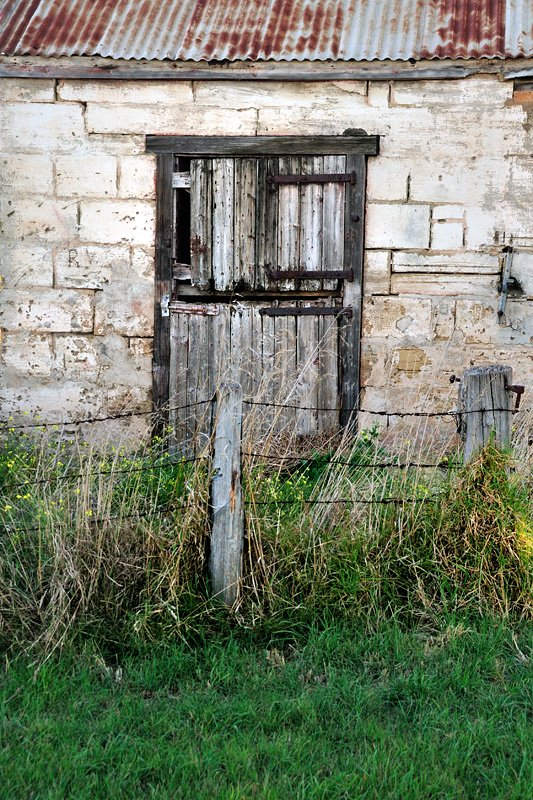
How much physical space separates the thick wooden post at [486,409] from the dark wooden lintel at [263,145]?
11.2 ft

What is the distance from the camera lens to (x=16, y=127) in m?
7.22

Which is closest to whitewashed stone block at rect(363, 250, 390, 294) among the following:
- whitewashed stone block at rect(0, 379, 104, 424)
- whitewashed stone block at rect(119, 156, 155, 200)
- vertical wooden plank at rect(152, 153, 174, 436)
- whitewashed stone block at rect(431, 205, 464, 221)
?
whitewashed stone block at rect(431, 205, 464, 221)

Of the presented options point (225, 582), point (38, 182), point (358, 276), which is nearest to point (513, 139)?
point (358, 276)

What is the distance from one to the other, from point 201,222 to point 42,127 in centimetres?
166

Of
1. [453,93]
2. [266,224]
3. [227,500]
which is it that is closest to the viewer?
[227,500]

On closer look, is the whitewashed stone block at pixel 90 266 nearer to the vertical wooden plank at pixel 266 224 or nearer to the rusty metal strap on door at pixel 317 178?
the vertical wooden plank at pixel 266 224

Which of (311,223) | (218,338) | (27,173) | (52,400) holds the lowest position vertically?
(52,400)

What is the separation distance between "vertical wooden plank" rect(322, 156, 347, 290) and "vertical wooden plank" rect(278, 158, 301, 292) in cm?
24

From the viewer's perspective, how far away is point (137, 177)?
23.5 feet

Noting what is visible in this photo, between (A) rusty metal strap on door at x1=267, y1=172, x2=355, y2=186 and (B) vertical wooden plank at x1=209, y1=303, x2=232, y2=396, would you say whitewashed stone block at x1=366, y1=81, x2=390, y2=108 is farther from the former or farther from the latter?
(B) vertical wooden plank at x1=209, y1=303, x2=232, y2=396

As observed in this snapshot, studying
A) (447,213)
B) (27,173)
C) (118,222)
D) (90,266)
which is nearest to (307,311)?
(447,213)

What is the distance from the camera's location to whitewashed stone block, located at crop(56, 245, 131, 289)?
23.7 ft

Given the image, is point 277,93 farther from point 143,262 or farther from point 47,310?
point 47,310

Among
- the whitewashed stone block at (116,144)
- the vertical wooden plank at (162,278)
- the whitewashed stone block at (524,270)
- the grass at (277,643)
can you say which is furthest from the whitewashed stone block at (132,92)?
the grass at (277,643)
